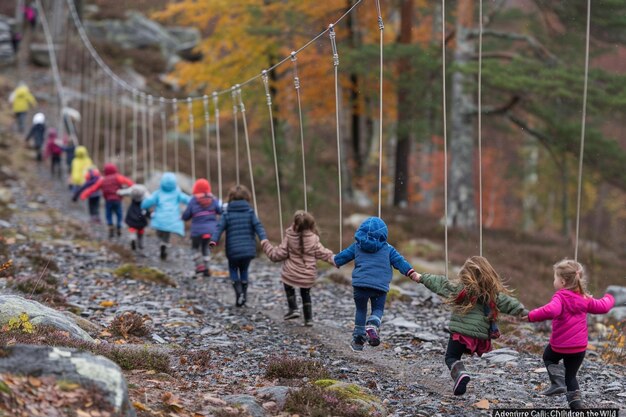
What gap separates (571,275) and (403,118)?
17023 mm

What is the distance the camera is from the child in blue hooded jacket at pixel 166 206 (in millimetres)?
15297

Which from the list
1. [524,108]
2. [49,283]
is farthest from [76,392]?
[524,108]

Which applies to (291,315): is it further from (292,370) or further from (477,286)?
(477,286)

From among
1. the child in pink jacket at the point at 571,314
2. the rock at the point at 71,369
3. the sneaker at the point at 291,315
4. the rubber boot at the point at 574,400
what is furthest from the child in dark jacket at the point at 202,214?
the rock at the point at 71,369

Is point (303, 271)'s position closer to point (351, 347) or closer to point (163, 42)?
point (351, 347)

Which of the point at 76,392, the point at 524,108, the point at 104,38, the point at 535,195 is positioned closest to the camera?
the point at 76,392

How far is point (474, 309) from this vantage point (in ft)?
25.9

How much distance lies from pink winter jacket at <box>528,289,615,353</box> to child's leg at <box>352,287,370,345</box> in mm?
2245

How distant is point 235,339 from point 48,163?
19509 millimetres

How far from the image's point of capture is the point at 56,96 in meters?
35.4

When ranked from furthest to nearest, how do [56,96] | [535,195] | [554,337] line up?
[535,195], [56,96], [554,337]

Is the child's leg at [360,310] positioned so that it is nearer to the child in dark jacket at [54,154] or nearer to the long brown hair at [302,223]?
the long brown hair at [302,223]

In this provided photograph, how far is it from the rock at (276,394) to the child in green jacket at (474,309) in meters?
1.70

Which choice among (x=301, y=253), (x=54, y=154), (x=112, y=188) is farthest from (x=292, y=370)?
(x=54, y=154)
